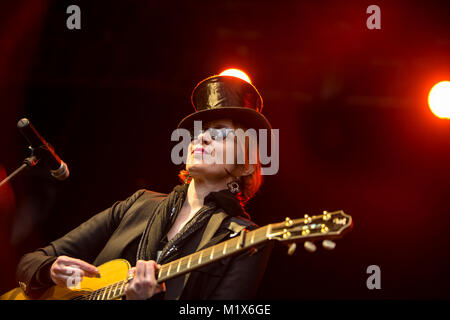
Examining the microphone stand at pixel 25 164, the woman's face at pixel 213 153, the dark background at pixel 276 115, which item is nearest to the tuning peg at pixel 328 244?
the woman's face at pixel 213 153

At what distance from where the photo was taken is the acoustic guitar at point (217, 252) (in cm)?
202

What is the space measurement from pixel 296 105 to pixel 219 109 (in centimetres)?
197

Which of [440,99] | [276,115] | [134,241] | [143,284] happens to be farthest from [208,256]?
[440,99]

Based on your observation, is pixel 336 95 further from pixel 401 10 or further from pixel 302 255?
pixel 302 255

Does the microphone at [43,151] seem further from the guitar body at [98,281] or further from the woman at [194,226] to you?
the guitar body at [98,281]

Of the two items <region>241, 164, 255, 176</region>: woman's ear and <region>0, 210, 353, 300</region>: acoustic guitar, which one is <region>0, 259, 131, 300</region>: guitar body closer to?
<region>0, 210, 353, 300</region>: acoustic guitar

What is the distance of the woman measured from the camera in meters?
2.41

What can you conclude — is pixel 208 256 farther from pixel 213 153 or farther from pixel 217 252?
pixel 213 153

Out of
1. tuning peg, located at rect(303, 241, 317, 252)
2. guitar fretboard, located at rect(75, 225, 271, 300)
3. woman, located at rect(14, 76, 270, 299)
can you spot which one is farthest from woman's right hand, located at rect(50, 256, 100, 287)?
tuning peg, located at rect(303, 241, 317, 252)

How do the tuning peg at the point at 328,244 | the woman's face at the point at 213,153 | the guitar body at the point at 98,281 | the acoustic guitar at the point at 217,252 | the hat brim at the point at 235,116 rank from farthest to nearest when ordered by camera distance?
the hat brim at the point at 235,116, the woman's face at the point at 213,153, the guitar body at the point at 98,281, the acoustic guitar at the point at 217,252, the tuning peg at the point at 328,244

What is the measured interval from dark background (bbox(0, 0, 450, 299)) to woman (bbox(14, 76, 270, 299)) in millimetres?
1491

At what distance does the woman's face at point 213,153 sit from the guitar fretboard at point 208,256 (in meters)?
0.70

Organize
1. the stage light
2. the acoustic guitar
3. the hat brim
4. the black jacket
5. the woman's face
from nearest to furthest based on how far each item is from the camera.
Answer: the acoustic guitar < the black jacket < the woman's face < the hat brim < the stage light
